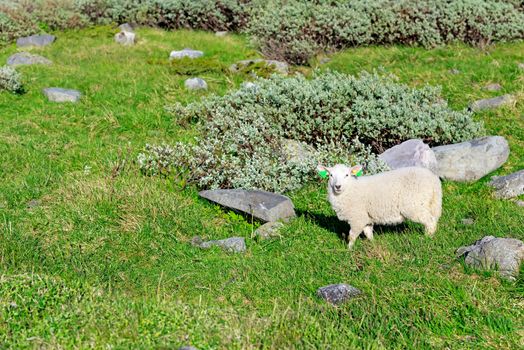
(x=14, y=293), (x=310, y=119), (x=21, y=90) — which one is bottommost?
(x=21, y=90)

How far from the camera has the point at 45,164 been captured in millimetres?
11633

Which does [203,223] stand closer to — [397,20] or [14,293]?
[14,293]

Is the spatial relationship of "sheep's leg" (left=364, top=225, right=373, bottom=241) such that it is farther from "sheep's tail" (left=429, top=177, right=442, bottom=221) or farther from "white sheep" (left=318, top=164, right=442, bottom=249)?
"sheep's tail" (left=429, top=177, right=442, bottom=221)

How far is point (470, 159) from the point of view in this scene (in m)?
11.4

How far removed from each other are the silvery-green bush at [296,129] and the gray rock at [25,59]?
6268 mm

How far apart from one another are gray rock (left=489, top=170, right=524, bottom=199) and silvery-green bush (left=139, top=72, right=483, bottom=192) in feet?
6.07

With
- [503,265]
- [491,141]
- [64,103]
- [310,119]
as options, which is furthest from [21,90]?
[503,265]

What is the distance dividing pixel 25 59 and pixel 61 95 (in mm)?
3928

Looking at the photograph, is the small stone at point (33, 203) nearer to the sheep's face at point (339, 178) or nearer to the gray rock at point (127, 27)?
the sheep's face at point (339, 178)

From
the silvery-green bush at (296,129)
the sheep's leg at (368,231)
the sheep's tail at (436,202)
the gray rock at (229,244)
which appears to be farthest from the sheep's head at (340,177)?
the silvery-green bush at (296,129)

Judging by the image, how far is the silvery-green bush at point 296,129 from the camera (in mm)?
11031

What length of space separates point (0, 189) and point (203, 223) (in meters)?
3.47

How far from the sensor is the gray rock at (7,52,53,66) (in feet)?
59.5

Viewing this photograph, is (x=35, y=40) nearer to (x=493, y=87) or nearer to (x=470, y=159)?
(x=493, y=87)
